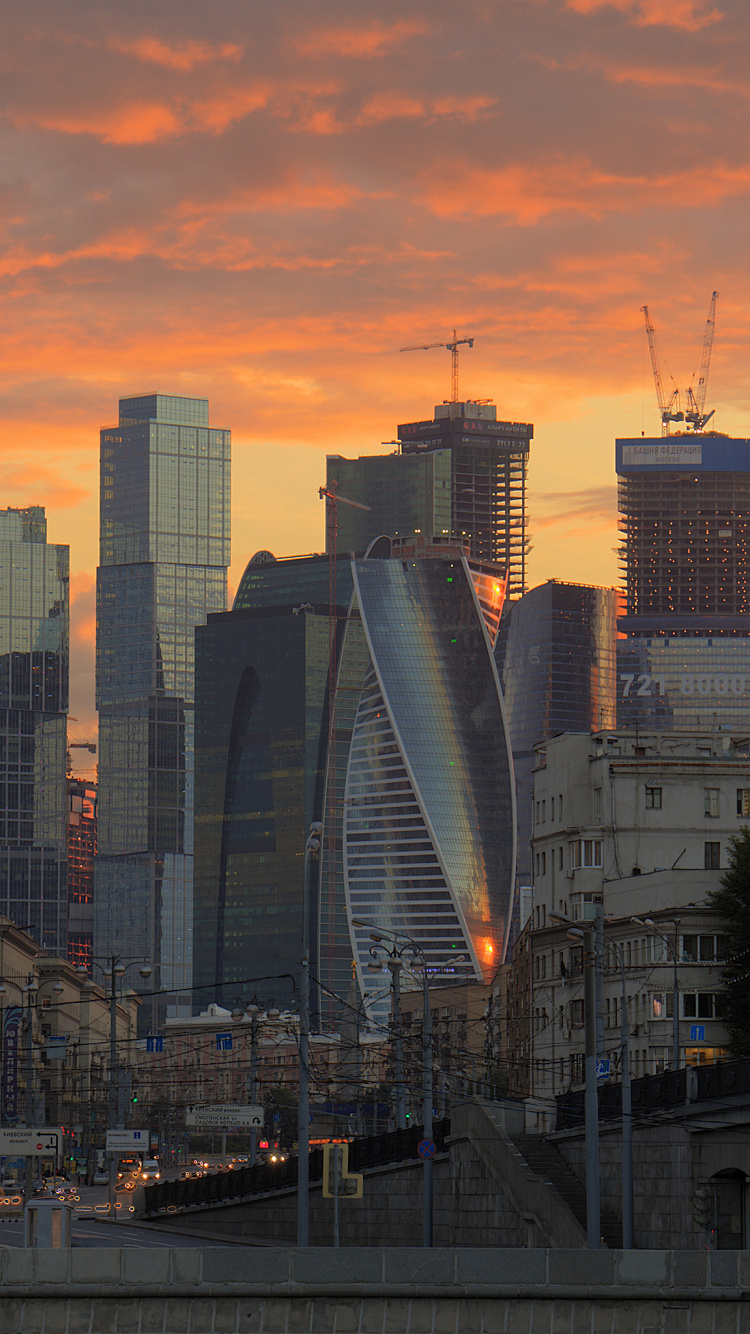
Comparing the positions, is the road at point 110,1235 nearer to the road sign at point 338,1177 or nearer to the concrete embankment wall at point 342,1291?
the road sign at point 338,1177

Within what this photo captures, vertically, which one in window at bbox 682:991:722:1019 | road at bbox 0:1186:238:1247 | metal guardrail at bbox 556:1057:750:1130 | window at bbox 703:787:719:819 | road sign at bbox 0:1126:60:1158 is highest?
window at bbox 703:787:719:819

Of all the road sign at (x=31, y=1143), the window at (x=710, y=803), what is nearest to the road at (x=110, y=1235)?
the road sign at (x=31, y=1143)

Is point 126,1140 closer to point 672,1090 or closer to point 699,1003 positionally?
point 672,1090

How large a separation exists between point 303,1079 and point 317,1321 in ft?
126

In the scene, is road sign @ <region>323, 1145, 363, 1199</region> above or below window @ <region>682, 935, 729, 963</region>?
below

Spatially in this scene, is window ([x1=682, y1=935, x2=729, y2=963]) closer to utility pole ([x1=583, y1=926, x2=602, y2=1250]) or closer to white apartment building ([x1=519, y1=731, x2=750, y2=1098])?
white apartment building ([x1=519, y1=731, x2=750, y2=1098])

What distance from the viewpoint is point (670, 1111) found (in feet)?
271

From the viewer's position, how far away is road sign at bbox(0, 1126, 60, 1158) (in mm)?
85875

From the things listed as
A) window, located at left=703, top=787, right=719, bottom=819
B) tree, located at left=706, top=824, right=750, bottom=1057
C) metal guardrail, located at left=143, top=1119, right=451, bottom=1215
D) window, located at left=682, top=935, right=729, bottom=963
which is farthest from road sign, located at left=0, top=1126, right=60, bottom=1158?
window, located at left=703, top=787, right=719, bottom=819

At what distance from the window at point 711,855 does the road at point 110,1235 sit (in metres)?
49.2

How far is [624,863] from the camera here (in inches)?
5896

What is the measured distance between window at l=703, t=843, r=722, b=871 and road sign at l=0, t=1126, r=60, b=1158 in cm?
7217

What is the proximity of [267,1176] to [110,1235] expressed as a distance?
1050 centimetres

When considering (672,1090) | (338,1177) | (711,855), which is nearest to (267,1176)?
(672,1090)
